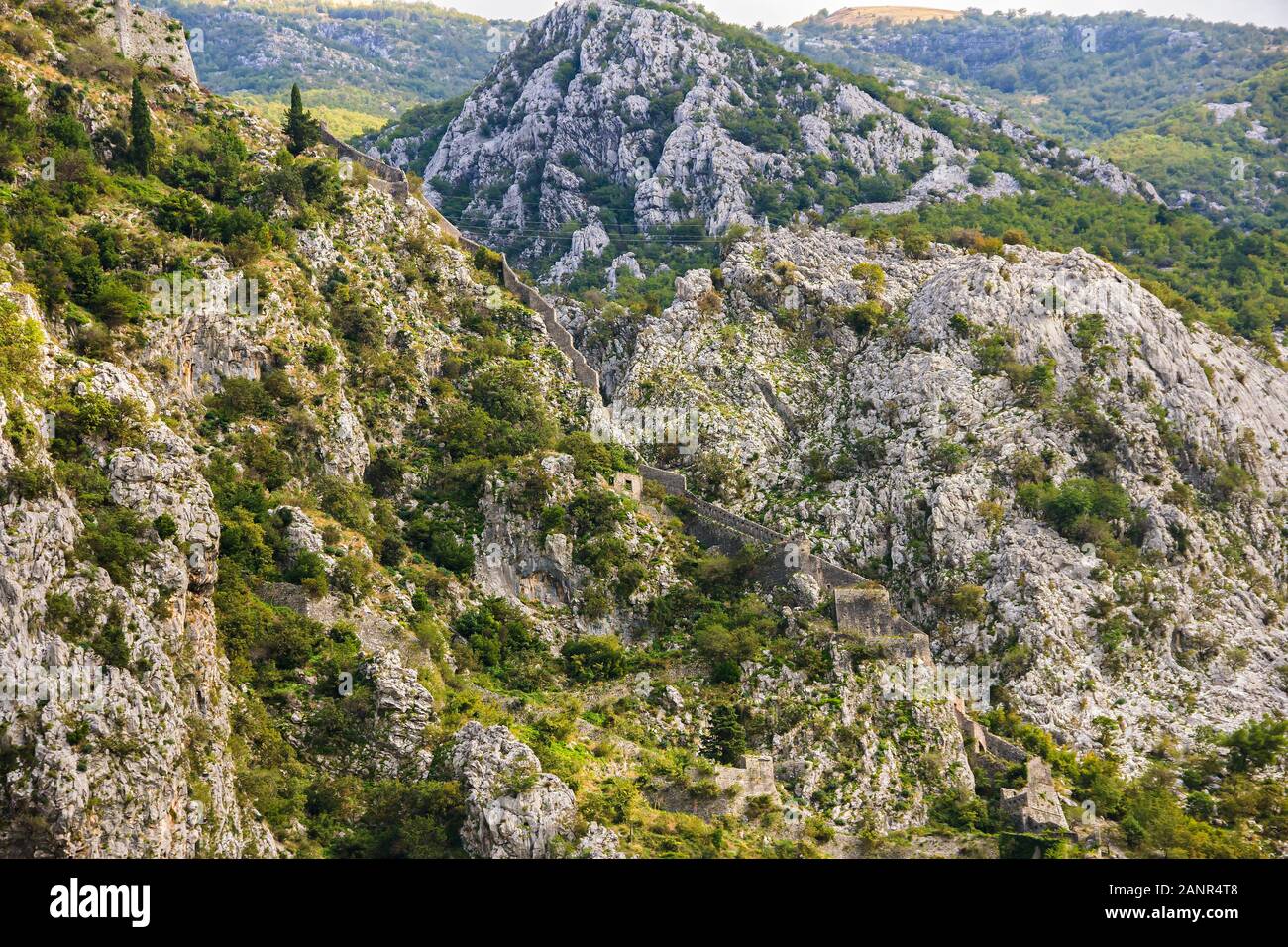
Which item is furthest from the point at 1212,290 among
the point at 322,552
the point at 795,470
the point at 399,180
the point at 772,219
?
the point at 322,552

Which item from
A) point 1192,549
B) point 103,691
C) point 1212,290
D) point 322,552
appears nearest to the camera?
point 103,691

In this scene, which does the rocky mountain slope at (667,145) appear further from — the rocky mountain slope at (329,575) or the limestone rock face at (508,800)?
the limestone rock face at (508,800)

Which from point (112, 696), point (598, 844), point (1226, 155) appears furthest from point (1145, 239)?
point (112, 696)

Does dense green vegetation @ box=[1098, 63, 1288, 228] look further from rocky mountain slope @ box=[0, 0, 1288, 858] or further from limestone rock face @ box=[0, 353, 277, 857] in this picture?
limestone rock face @ box=[0, 353, 277, 857]

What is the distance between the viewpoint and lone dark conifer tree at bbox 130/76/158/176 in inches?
2680

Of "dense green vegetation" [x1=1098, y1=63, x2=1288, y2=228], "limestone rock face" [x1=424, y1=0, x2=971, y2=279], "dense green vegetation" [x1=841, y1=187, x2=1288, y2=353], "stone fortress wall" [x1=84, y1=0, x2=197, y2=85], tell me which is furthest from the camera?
"dense green vegetation" [x1=1098, y1=63, x2=1288, y2=228]

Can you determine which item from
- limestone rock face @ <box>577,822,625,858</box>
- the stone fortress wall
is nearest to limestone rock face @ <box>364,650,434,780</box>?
limestone rock face @ <box>577,822,625,858</box>

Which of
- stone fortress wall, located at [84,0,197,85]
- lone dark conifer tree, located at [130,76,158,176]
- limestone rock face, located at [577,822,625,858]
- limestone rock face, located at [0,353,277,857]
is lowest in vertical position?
limestone rock face, located at [577,822,625,858]

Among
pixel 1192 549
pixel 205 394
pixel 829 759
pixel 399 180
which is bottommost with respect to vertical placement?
pixel 829 759

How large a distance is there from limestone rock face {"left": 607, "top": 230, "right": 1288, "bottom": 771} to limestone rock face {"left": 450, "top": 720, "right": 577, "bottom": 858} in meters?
24.9

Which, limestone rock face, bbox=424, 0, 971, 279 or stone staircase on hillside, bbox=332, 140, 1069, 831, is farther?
limestone rock face, bbox=424, 0, 971, 279

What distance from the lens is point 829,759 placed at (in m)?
58.1

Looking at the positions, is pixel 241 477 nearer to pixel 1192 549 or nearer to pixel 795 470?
pixel 795 470

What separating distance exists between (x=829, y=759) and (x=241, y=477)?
27.3 meters
